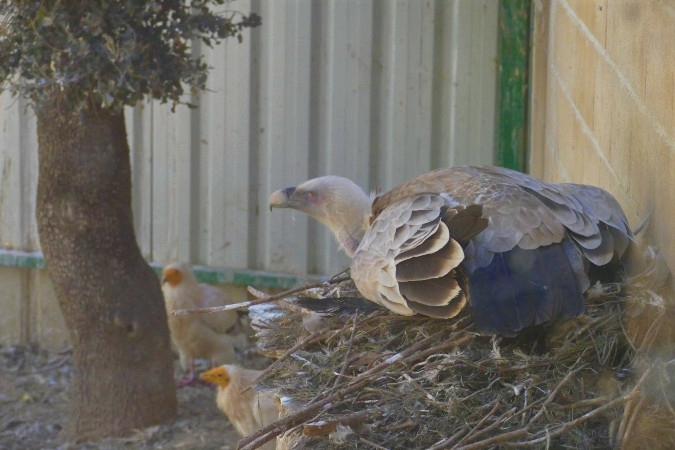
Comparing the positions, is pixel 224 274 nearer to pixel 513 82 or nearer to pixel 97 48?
pixel 513 82

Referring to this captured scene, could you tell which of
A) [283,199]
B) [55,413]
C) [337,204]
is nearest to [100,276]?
[55,413]

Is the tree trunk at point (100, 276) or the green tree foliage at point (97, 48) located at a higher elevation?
the green tree foliage at point (97, 48)

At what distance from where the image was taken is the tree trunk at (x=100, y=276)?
593 centimetres

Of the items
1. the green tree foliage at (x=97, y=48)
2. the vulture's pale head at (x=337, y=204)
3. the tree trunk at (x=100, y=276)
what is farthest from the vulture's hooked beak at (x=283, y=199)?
the tree trunk at (x=100, y=276)

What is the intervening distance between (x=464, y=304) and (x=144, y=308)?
3.48 m

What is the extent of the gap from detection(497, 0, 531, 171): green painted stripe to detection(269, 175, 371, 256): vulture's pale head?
262cm

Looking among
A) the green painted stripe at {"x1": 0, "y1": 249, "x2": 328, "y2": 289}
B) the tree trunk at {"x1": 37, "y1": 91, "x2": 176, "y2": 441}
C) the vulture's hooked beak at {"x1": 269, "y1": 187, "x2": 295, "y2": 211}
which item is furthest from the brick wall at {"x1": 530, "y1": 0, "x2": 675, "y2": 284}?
the tree trunk at {"x1": 37, "y1": 91, "x2": 176, "y2": 441}

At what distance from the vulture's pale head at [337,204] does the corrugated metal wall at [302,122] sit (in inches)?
103

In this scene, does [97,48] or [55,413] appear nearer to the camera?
[97,48]

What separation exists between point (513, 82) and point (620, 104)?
3.42m

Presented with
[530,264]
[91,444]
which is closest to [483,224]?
[530,264]

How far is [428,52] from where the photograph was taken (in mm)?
7039

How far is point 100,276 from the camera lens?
20.1 feet

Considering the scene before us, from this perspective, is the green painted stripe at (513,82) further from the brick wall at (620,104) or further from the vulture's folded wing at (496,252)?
the vulture's folded wing at (496,252)
